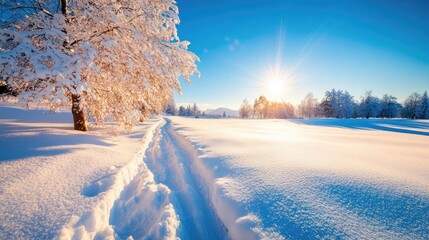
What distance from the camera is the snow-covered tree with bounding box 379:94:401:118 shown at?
5904 cm

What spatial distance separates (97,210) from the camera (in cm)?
255

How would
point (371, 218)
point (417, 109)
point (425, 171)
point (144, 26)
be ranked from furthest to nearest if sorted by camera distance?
point (417, 109)
point (144, 26)
point (425, 171)
point (371, 218)

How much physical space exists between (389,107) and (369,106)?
34.8ft

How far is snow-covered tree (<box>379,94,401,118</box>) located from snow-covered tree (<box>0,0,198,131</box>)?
82157mm

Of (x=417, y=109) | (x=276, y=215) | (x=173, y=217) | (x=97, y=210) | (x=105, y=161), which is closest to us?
(x=276, y=215)

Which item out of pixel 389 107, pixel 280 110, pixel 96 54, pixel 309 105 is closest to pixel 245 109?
pixel 280 110

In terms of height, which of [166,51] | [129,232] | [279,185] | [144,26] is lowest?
[129,232]

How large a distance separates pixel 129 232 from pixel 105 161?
2.41 metres

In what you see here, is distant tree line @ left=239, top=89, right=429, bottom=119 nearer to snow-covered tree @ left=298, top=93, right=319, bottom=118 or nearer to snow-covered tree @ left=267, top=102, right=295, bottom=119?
snow-covered tree @ left=298, top=93, right=319, bottom=118

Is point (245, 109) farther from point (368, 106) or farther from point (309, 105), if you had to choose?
point (368, 106)

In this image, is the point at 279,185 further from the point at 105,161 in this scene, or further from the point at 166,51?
the point at 166,51

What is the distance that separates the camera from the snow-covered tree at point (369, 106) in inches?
2207

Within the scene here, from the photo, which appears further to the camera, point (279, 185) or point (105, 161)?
point (105, 161)

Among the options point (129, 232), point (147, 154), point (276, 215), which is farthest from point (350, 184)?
point (147, 154)
